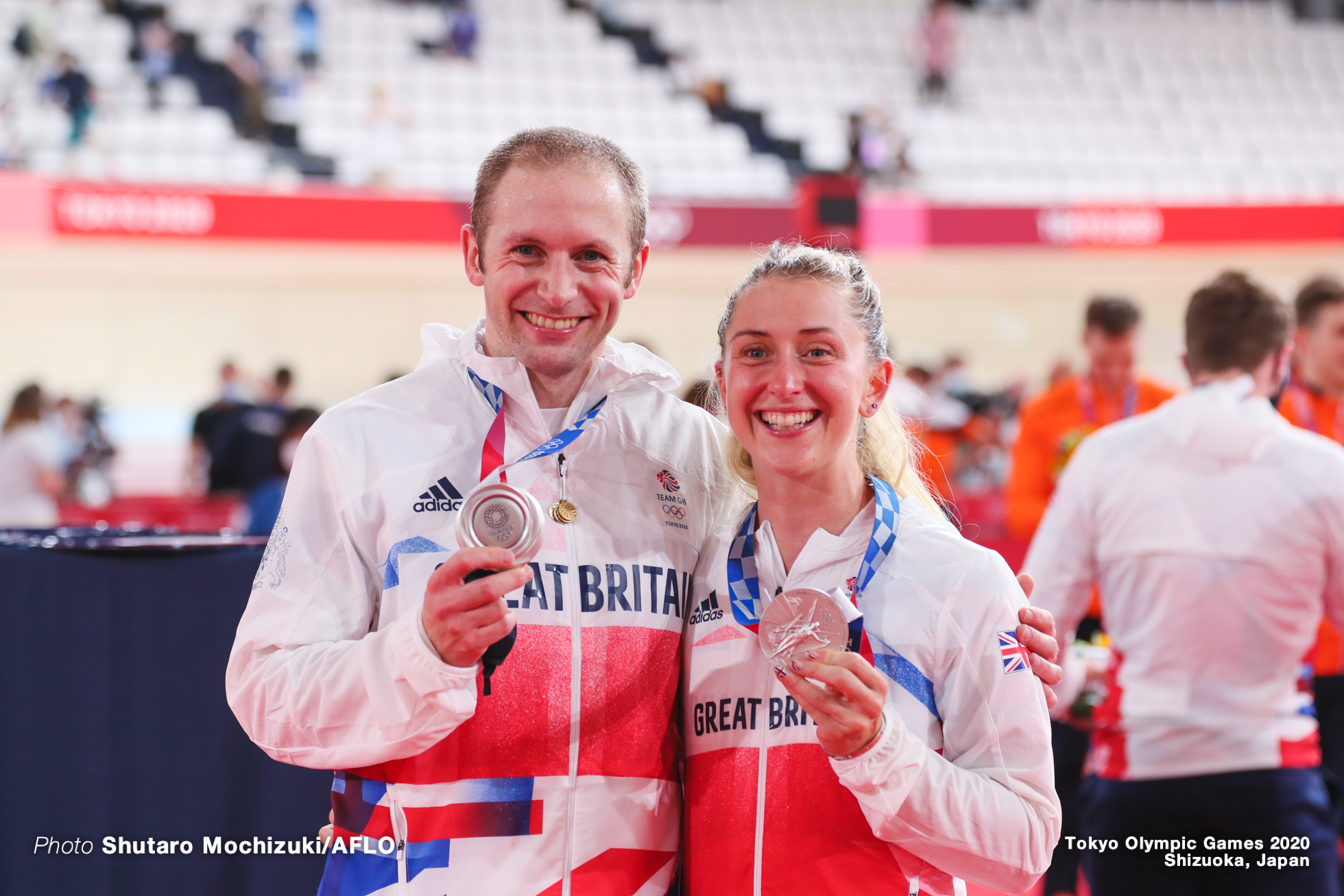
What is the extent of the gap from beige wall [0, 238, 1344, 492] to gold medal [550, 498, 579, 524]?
12.2 metres

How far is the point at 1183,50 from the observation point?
2172cm

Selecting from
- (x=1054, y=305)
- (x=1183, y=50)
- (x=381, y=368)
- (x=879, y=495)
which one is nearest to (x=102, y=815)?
(x=879, y=495)

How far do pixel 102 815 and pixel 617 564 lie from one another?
1.55 metres

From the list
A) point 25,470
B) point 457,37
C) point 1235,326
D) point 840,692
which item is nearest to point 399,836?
point 840,692

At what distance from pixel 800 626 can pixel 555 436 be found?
608 millimetres

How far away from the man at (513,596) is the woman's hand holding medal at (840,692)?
39cm

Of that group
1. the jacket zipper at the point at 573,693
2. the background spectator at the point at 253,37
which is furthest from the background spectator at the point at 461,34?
the jacket zipper at the point at 573,693

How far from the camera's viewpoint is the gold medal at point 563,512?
6.57 ft

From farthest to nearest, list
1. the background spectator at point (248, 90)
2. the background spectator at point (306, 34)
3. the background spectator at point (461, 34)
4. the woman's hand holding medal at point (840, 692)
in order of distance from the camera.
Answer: the background spectator at point (461, 34), the background spectator at point (306, 34), the background spectator at point (248, 90), the woman's hand holding medal at point (840, 692)

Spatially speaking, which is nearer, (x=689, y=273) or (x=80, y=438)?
(x=80, y=438)

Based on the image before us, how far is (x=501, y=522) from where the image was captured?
5.47 ft

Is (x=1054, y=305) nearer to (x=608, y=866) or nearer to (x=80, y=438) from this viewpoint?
(x=80, y=438)

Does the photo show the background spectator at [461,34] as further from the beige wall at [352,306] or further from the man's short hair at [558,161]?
the man's short hair at [558,161]

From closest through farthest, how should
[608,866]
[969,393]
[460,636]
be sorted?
[460,636]
[608,866]
[969,393]
